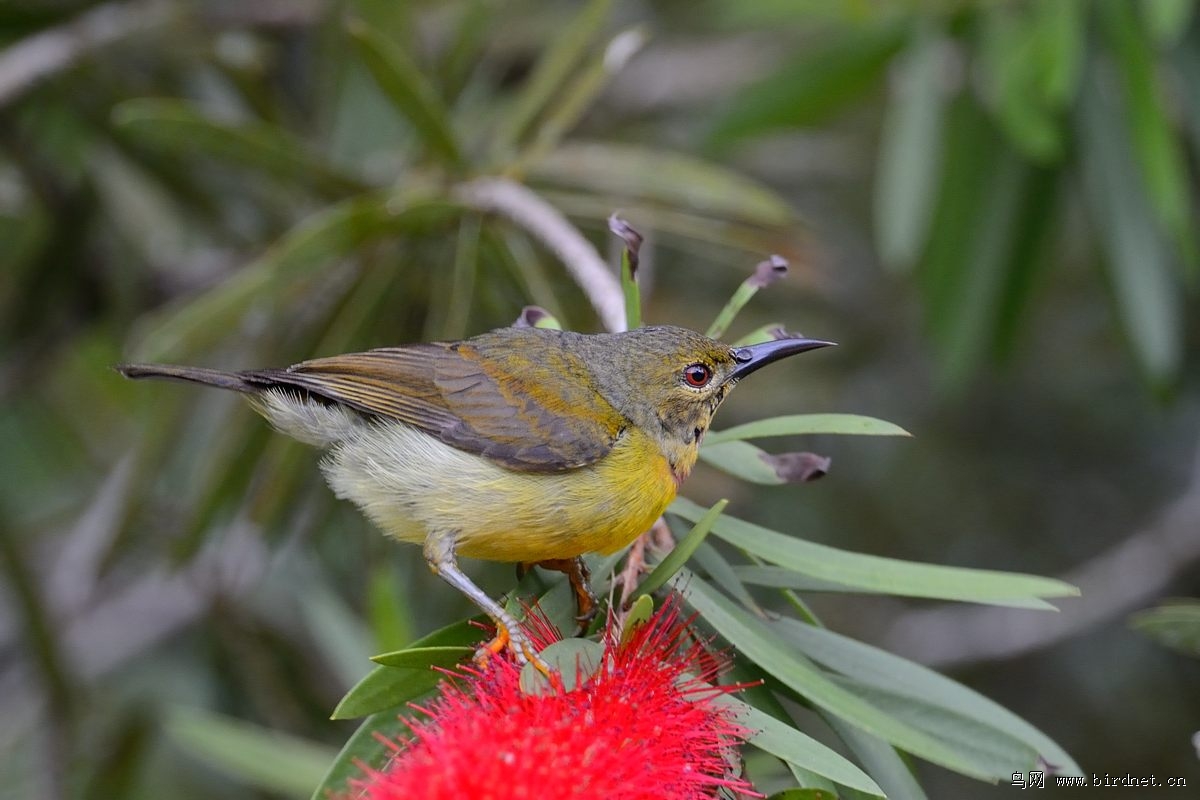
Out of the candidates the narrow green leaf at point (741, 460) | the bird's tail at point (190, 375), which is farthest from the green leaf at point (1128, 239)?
the bird's tail at point (190, 375)

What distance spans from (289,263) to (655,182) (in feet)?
3.89

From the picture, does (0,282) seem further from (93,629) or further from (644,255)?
Answer: (644,255)

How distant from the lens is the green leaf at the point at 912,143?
3621mm

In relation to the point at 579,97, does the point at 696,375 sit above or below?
below

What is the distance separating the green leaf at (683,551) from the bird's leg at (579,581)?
16 cm

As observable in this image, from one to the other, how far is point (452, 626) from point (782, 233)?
1.96m

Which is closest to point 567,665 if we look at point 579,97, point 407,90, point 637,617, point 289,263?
point 637,617

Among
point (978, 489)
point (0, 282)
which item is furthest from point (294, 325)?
point (978, 489)

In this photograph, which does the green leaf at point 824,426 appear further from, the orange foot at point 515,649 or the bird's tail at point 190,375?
the bird's tail at point 190,375

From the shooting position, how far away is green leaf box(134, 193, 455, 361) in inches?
123

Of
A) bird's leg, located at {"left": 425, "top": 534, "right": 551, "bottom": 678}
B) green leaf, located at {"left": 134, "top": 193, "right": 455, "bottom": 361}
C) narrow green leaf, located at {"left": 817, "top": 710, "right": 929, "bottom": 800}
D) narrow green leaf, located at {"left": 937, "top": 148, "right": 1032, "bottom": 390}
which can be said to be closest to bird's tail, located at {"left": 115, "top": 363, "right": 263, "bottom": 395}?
green leaf, located at {"left": 134, "top": 193, "right": 455, "bottom": 361}

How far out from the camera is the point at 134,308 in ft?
15.1

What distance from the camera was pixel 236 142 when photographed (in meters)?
3.43

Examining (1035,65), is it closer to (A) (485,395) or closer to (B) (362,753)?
(A) (485,395)
